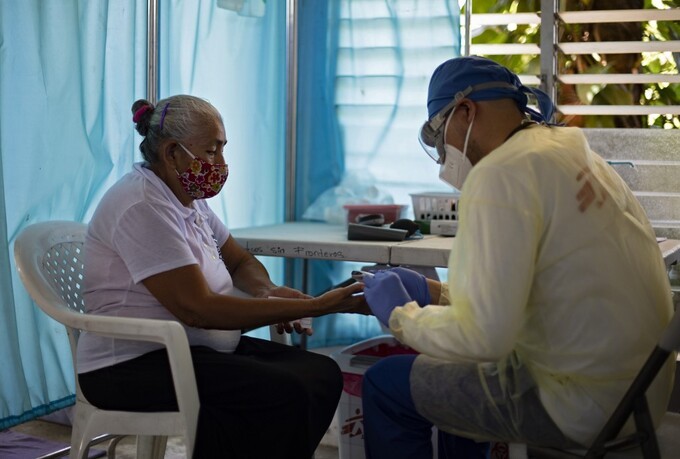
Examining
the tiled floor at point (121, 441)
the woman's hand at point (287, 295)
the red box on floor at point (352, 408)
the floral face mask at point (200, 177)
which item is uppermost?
the floral face mask at point (200, 177)

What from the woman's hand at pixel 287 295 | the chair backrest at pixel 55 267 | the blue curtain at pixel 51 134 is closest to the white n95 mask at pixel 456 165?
the woman's hand at pixel 287 295

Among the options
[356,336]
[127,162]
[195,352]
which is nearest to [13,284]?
[127,162]

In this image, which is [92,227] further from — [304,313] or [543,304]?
[543,304]

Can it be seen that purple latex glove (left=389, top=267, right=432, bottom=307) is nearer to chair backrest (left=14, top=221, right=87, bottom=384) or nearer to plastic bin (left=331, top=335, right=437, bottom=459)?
plastic bin (left=331, top=335, right=437, bottom=459)

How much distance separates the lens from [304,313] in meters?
2.26

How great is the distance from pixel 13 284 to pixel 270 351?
879mm

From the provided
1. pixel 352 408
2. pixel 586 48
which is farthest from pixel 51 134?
pixel 586 48

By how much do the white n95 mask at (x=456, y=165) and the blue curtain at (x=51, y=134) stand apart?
1.40 m

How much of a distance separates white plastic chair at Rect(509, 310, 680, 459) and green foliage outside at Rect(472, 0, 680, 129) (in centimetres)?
257

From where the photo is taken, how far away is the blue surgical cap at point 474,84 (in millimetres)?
1892

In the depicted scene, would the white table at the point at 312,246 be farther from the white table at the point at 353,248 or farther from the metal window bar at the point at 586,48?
the metal window bar at the point at 586,48

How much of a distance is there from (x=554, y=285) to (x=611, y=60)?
2.86 metres

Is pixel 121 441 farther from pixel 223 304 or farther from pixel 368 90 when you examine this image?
pixel 368 90

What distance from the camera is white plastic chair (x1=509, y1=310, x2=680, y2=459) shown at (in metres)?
1.53
